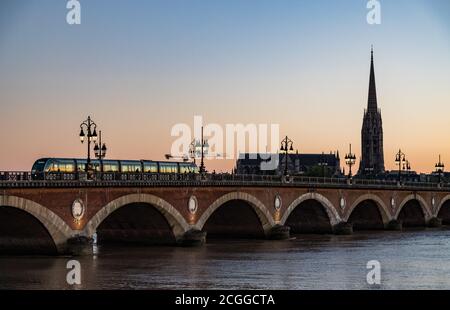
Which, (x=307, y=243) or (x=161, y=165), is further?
(x=161, y=165)

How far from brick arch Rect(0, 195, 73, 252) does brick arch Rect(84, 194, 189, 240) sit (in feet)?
7.00

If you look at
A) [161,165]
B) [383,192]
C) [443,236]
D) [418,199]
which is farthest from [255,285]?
[418,199]

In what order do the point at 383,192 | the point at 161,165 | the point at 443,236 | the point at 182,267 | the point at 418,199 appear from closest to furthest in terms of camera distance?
the point at 182,267 < the point at 161,165 < the point at 443,236 < the point at 383,192 < the point at 418,199

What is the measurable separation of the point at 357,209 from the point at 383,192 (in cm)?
368

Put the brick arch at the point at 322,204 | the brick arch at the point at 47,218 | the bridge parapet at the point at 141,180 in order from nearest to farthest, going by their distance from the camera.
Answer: the brick arch at the point at 47,218
the bridge parapet at the point at 141,180
the brick arch at the point at 322,204

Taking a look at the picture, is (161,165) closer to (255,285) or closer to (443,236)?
(443,236)

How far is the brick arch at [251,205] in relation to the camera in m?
72.7

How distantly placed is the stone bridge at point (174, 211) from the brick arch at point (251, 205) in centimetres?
8

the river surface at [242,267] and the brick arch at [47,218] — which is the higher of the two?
the brick arch at [47,218]

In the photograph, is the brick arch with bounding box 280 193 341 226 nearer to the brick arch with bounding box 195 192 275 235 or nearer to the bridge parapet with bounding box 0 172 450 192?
the bridge parapet with bounding box 0 172 450 192

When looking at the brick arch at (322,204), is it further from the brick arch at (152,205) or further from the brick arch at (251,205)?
the brick arch at (152,205)

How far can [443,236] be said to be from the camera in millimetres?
93688

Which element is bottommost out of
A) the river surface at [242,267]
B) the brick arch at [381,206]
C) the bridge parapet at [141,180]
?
the river surface at [242,267]

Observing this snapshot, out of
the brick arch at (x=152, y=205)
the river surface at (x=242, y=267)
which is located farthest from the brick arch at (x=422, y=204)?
the brick arch at (x=152, y=205)
